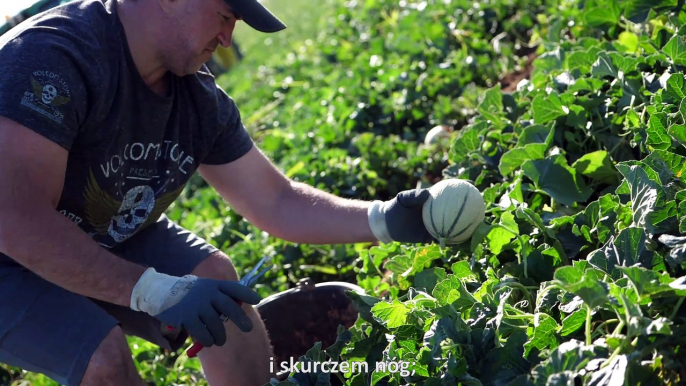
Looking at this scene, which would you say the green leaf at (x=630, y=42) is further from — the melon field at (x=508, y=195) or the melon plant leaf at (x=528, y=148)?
the melon plant leaf at (x=528, y=148)

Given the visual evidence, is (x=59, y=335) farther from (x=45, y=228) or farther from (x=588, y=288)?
(x=588, y=288)

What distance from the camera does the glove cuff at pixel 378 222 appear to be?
2.92 metres

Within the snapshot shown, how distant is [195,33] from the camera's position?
2.66 meters

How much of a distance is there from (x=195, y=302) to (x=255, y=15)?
100 centimetres

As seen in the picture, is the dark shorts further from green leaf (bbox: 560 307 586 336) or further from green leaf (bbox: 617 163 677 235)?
green leaf (bbox: 617 163 677 235)

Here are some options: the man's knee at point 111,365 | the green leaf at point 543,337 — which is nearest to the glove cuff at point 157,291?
the man's knee at point 111,365

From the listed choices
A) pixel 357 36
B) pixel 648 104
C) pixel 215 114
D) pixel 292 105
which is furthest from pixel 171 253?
pixel 357 36

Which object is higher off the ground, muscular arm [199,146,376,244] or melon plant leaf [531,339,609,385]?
melon plant leaf [531,339,609,385]

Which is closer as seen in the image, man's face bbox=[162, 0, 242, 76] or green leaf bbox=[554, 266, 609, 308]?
green leaf bbox=[554, 266, 609, 308]

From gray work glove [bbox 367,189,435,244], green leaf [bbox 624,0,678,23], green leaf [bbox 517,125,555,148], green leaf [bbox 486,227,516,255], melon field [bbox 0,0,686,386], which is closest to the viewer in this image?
melon field [bbox 0,0,686,386]

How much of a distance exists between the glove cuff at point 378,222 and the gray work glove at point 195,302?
0.65 m

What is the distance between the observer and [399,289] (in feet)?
10.1

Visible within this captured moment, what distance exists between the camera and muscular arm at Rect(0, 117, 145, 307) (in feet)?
7.72

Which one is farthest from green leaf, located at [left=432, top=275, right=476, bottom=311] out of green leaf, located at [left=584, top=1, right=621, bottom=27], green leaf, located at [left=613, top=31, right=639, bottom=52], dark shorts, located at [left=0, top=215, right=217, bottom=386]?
green leaf, located at [left=584, top=1, right=621, bottom=27]
